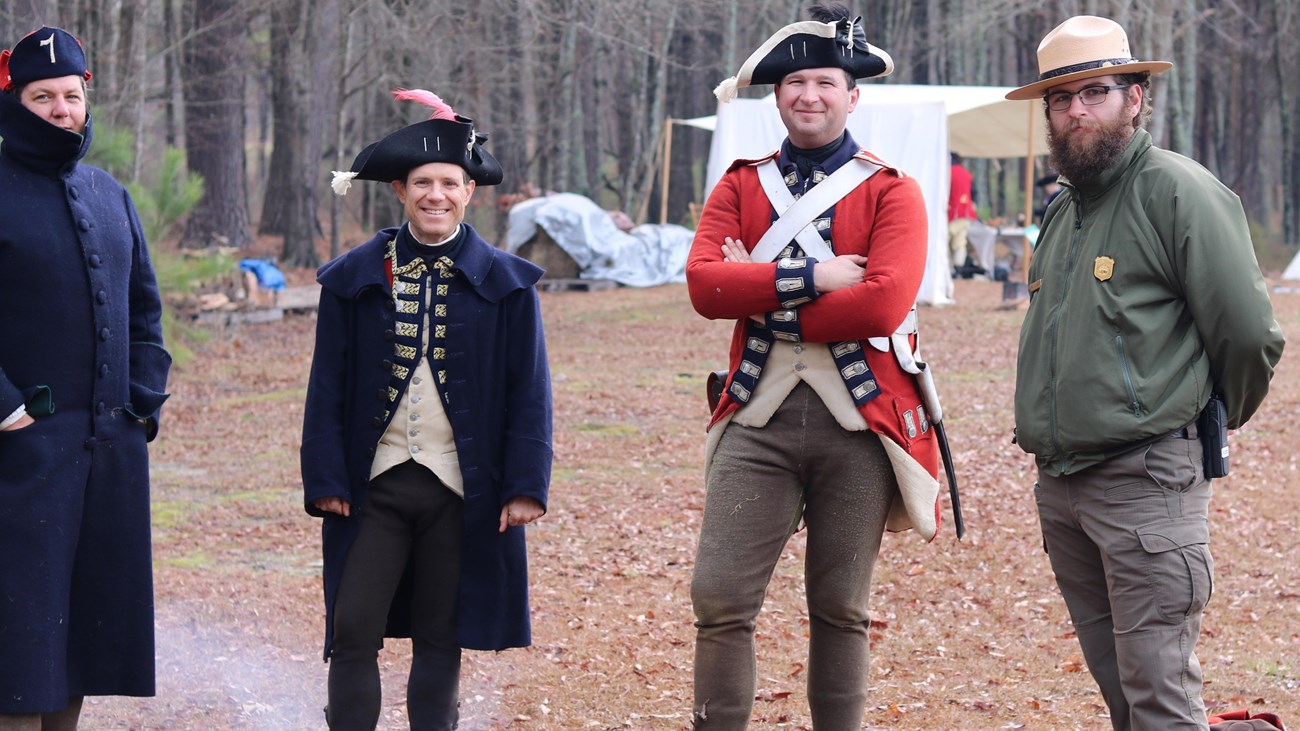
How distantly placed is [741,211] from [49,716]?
2333mm

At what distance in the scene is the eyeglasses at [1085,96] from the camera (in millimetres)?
3617

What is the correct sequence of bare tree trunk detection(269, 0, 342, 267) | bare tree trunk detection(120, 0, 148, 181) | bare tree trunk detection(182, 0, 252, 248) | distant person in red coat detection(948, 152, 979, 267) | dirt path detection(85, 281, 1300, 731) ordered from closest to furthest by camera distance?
dirt path detection(85, 281, 1300, 731)
bare tree trunk detection(120, 0, 148, 181)
distant person in red coat detection(948, 152, 979, 267)
bare tree trunk detection(269, 0, 342, 267)
bare tree trunk detection(182, 0, 252, 248)

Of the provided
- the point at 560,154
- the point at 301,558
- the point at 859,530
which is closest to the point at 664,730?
the point at 859,530

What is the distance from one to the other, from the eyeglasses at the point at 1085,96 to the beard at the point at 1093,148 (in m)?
0.06

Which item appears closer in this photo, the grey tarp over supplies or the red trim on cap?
the red trim on cap

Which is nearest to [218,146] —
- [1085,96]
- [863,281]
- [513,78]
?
[513,78]

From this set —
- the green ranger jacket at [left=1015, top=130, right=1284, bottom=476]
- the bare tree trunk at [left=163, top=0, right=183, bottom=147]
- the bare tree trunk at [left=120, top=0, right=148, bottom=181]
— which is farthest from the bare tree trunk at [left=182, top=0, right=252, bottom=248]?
the green ranger jacket at [left=1015, top=130, right=1284, bottom=476]

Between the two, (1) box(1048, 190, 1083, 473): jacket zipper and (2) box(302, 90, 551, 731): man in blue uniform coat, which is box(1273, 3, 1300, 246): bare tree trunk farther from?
(2) box(302, 90, 551, 731): man in blue uniform coat

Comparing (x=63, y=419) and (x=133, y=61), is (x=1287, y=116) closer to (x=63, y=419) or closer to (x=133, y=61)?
(x=133, y=61)

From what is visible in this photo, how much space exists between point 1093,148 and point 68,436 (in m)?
2.75

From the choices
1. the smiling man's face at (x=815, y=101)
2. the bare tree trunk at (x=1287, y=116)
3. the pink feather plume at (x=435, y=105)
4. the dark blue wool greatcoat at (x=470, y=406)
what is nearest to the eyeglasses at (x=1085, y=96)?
the smiling man's face at (x=815, y=101)

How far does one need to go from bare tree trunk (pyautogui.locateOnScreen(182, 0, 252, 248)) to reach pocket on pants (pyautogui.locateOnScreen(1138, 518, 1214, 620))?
64.3ft

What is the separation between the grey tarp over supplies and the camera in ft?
70.7

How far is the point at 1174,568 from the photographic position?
3428 mm
